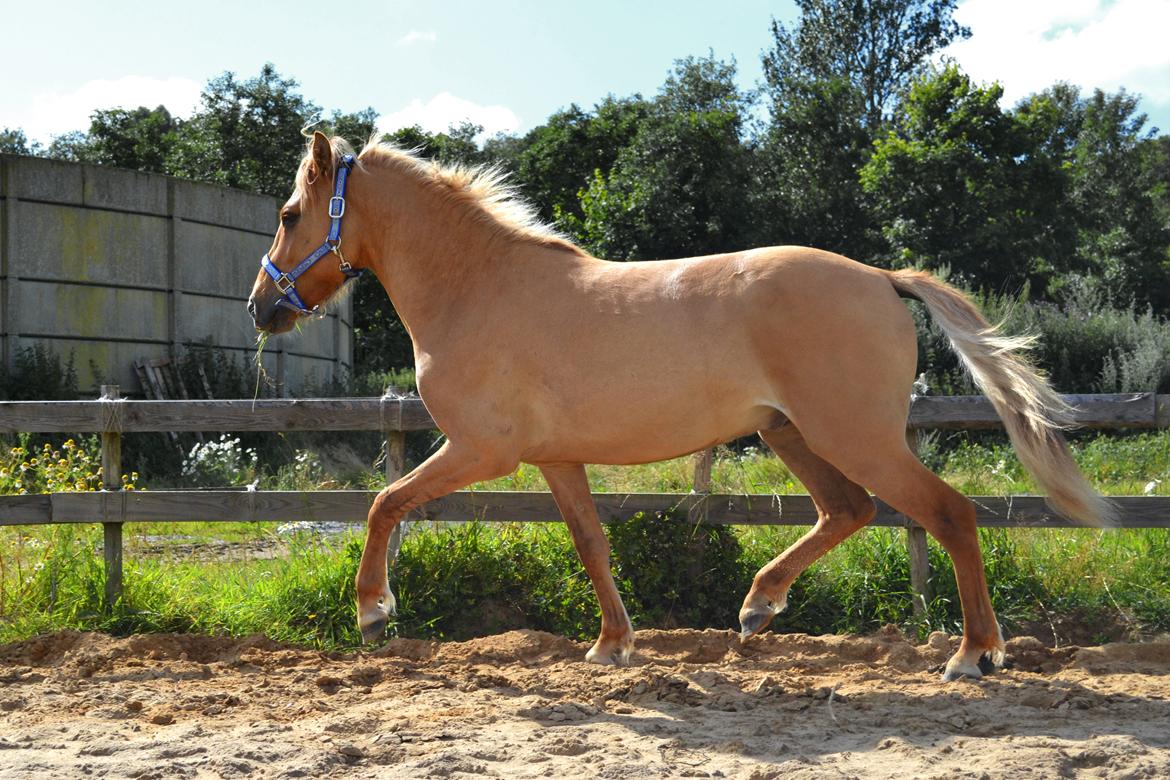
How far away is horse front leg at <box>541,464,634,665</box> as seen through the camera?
517 centimetres

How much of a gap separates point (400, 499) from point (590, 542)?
0.98 metres

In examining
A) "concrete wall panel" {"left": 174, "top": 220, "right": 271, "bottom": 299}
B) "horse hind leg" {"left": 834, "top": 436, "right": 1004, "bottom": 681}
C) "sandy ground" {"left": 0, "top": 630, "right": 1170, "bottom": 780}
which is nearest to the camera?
"sandy ground" {"left": 0, "top": 630, "right": 1170, "bottom": 780}

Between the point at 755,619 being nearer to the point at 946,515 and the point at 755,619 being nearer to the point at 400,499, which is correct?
the point at 946,515

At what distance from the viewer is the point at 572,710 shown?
420 centimetres

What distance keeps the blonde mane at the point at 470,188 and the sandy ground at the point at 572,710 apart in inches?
81.8

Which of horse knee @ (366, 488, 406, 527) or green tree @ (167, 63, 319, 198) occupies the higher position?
green tree @ (167, 63, 319, 198)

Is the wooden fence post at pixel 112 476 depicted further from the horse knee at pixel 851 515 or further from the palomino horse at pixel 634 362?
the horse knee at pixel 851 515

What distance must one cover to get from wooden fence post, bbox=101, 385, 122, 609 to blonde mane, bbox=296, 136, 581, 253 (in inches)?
79.1

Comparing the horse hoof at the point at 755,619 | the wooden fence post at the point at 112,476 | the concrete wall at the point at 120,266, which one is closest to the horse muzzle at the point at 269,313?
the wooden fence post at the point at 112,476

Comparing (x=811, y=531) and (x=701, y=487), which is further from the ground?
(x=701, y=487)

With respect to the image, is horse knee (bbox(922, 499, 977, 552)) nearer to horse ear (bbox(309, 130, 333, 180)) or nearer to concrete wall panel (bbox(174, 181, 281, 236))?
horse ear (bbox(309, 130, 333, 180))

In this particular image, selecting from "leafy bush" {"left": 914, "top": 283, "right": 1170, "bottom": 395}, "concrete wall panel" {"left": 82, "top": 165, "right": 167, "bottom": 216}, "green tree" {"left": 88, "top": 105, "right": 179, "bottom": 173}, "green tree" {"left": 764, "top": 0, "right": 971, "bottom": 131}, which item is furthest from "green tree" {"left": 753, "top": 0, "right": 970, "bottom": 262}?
"green tree" {"left": 88, "top": 105, "right": 179, "bottom": 173}

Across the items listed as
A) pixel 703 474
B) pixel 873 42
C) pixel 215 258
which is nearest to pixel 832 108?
pixel 873 42

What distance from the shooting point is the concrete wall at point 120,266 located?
16.0 meters
